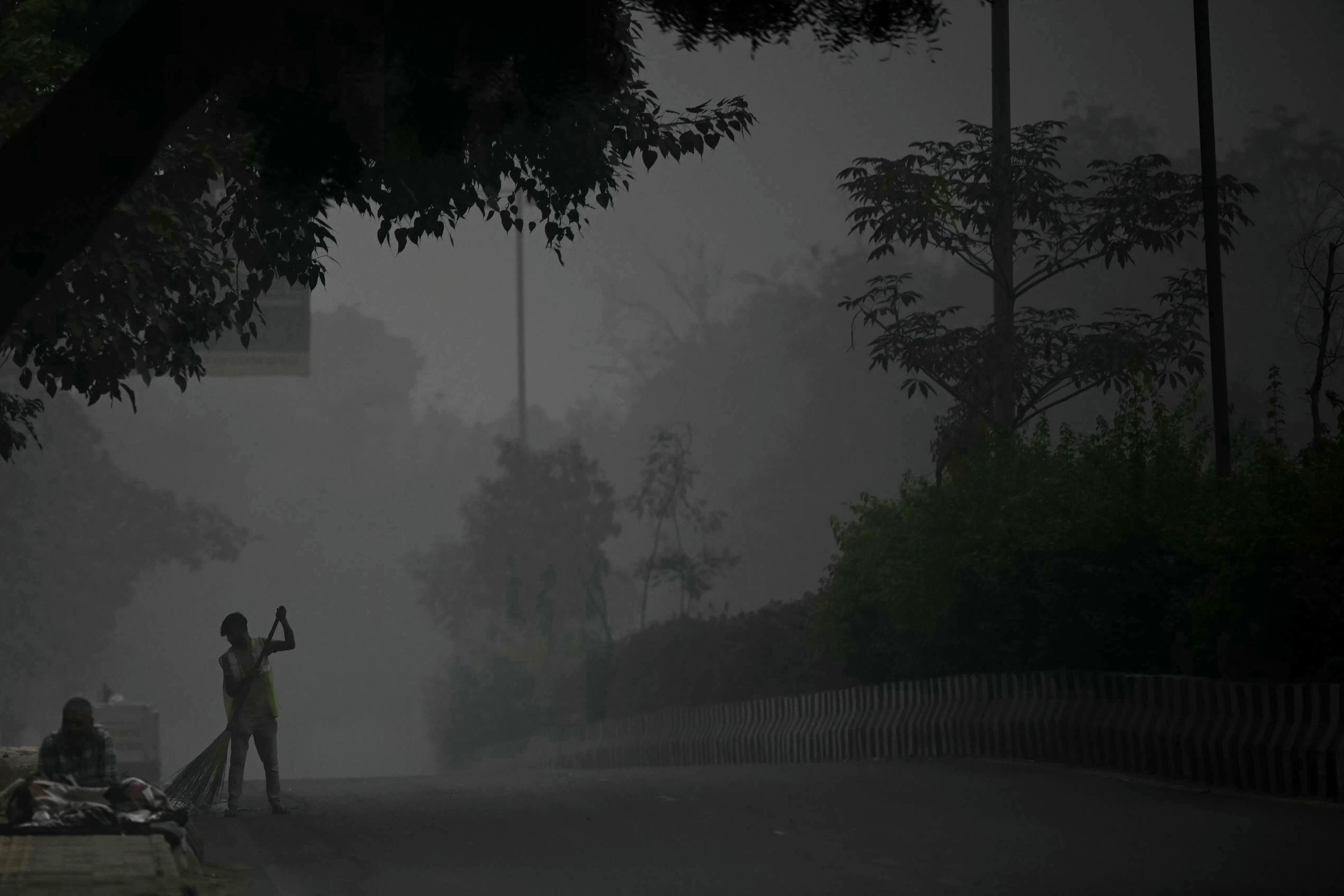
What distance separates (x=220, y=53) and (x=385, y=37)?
5.16ft

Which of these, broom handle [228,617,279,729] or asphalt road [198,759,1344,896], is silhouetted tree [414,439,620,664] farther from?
broom handle [228,617,279,729]

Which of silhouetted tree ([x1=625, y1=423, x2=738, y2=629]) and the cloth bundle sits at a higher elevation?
silhouetted tree ([x1=625, y1=423, x2=738, y2=629])

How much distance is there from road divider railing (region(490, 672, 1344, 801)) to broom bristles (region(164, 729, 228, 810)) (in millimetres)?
8539

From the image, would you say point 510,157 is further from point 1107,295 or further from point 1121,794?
point 1107,295

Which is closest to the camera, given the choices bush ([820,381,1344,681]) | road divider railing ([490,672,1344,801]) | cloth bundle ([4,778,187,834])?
cloth bundle ([4,778,187,834])

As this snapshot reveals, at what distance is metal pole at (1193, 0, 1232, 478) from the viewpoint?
68.6 ft

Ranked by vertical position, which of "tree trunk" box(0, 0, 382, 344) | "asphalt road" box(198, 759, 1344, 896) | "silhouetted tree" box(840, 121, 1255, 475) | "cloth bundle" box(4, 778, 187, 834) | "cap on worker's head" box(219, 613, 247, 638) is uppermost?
"silhouetted tree" box(840, 121, 1255, 475)

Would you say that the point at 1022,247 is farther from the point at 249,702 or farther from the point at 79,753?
the point at 79,753

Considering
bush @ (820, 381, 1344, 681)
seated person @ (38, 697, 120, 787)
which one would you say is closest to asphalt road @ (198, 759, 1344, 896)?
seated person @ (38, 697, 120, 787)

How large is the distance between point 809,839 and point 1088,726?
625 cm

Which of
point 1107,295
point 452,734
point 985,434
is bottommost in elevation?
point 452,734

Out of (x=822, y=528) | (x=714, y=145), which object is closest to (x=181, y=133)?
(x=714, y=145)

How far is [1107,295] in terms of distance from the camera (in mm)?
68688

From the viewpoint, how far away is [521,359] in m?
62.4
